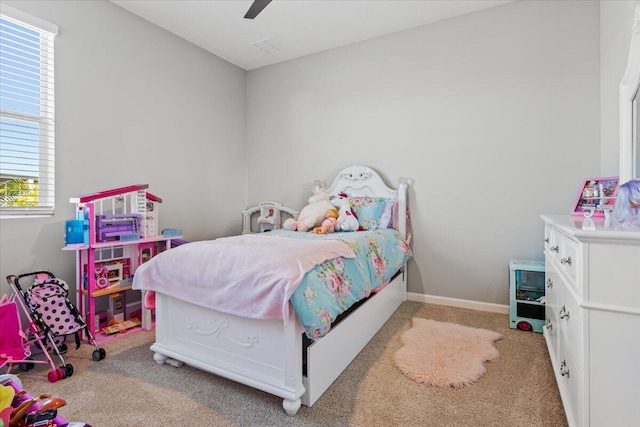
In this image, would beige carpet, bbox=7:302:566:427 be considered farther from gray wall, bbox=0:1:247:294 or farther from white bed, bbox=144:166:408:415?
gray wall, bbox=0:1:247:294

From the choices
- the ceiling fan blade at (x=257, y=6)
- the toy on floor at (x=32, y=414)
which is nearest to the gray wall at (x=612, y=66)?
the ceiling fan blade at (x=257, y=6)

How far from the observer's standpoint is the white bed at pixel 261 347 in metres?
1.50

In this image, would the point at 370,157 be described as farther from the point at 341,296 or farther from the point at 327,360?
the point at 327,360

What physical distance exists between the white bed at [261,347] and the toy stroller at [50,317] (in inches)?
20.1

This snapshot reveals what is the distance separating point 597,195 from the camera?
215cm

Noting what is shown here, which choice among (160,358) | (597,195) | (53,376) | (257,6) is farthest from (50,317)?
(597,195)

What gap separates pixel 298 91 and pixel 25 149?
2656mm

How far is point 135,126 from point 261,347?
2433 millimetres

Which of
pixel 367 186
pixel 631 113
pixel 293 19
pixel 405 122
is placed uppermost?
pixel 293 19

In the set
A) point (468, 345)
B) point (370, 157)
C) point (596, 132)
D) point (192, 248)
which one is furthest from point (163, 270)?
point (596, 132)

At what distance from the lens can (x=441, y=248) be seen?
10.1ft

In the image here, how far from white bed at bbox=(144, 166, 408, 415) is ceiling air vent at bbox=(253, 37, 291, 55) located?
2.82m

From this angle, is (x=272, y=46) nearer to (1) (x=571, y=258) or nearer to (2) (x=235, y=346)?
(2) (x=235, y=346)

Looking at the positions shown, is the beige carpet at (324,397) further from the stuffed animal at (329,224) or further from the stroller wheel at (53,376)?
the stuffed animal at (329,224)
